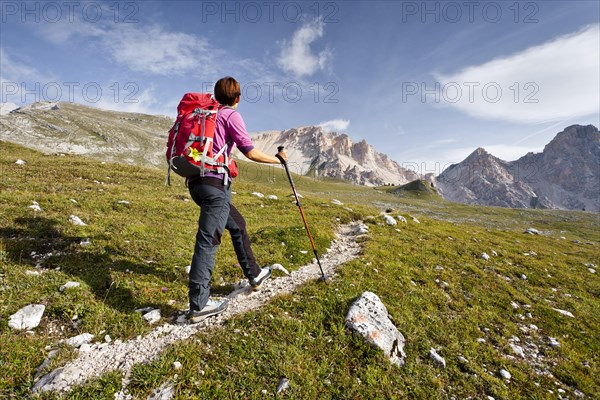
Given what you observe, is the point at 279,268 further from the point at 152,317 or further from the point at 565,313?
the point at 565,313

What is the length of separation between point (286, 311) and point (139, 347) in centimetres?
310

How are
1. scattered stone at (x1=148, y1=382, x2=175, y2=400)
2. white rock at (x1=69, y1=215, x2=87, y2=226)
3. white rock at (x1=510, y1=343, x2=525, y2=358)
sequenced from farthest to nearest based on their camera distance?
white rock at (x1=69, y1=215, x2=87, y2=226) < white rock at (x1=510, y1=343, x2=525, y2=358) < scattered stone at (x1=148, y1=382, x2=175, y2=400)

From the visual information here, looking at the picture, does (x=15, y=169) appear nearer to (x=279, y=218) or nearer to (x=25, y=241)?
(x=25, y=241)

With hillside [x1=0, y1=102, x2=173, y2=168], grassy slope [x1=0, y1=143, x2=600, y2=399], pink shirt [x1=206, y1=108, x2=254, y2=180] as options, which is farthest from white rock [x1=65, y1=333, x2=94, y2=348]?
hillside [x1=0, y1=102, x2=173, y2=168]

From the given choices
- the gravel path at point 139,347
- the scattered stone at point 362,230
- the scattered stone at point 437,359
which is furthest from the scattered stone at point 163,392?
the scattered stone at point 362,230

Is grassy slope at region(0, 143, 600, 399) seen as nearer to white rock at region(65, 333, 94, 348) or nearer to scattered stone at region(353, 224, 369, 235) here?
white rock at region(65, 333, 94, 348)

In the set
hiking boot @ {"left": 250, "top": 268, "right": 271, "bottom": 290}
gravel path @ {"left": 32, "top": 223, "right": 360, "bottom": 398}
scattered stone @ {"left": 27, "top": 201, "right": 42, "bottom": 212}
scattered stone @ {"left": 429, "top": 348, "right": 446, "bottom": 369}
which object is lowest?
scattered stone @ {"left": 429, "top": 348, "right": 446, "bottom": 369}

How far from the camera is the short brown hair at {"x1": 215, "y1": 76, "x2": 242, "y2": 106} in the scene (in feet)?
20.1

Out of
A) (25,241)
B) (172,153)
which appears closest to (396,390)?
(172,153)

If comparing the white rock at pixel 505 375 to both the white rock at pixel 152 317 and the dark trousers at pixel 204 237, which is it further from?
the white rock at pixel 152 317

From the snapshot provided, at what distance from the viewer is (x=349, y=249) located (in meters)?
12.9

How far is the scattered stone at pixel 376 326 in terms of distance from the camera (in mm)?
6105

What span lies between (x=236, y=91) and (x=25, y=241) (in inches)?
330

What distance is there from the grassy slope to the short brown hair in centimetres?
491
